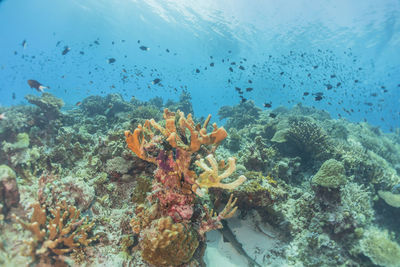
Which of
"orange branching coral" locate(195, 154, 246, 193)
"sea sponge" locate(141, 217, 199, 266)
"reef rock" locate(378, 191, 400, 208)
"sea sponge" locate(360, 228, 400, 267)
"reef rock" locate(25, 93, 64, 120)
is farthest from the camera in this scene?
"reef rock" locate(25, 93, 64, 120)

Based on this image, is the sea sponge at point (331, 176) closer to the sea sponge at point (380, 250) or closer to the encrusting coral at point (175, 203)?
the sea sponge at point (380, 250)

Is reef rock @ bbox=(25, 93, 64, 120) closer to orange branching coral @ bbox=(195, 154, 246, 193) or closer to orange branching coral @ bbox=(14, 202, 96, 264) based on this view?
orange branching coral @ bbox=(14, 202, 96, 264)

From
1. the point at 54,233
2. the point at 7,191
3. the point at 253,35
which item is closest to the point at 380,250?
the point at 54,233

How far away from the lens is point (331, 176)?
4.86 m

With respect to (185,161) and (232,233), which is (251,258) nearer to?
(232,233)

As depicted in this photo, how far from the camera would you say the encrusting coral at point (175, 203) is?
9.38 ft

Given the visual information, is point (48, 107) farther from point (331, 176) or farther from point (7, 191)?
point (331, 176)

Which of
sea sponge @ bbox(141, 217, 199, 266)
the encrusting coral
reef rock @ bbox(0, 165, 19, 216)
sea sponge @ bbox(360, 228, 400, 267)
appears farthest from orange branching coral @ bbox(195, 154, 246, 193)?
sea sponge @ bbox(360, 228, 400, 267)

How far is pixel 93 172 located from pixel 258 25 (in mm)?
38150

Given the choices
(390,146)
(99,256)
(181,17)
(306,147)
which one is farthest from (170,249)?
(181,17)

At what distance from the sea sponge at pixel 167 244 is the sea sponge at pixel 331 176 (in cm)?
382

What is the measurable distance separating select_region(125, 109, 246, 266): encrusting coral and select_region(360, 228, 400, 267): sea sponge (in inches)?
144

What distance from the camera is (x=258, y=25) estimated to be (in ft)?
113

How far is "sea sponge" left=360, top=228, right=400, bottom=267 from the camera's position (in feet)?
14.1
